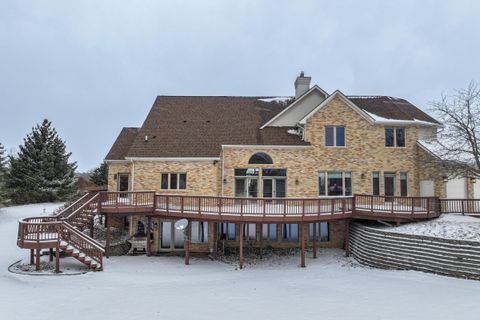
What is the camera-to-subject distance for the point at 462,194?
20.8m

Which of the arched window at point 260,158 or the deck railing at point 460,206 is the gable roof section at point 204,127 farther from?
the deck railing at point 460,206

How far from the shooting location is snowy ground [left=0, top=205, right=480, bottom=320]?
10.3m

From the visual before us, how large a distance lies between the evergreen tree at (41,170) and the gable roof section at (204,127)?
56.7 ft

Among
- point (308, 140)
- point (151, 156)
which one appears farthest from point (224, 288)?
point (308, 140)

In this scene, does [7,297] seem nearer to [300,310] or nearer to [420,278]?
[300,310]

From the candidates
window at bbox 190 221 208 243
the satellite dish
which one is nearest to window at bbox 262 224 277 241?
window at bbox 190 221 208 243

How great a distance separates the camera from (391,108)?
2398 centimetres

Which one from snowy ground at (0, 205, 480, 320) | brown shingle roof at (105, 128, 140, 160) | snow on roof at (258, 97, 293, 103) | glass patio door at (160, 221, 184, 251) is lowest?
snowy ground at (0, 205, 480, 320)

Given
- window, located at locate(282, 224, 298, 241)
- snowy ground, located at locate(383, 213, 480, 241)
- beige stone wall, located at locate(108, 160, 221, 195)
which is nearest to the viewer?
snowy ground, located at locate(383, 213, 480, 241)

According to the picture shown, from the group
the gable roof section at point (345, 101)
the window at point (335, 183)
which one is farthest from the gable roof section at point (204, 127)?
the window at point (335, 183)

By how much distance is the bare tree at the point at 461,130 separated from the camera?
17531 millimetres

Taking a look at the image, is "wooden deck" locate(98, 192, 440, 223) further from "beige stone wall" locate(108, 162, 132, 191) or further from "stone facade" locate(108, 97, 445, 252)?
"beige stone wall" locate(108, 162, 132, 191)

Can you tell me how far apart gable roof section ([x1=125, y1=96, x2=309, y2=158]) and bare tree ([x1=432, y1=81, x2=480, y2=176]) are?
795 centimetres

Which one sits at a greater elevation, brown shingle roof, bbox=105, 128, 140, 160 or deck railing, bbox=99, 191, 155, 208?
brown shingle roof, bbox=105, 128, 140, 160
